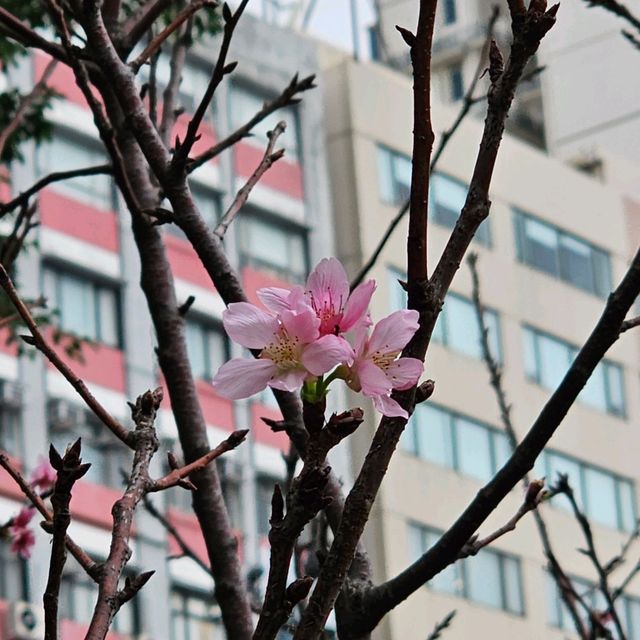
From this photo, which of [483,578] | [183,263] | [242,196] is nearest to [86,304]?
[183,263]

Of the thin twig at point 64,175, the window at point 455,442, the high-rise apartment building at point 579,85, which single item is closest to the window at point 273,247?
the window at point 455,442

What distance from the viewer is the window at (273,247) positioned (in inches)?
1125

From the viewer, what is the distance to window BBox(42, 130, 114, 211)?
25.3 metres

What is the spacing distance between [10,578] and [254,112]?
10.2 metres

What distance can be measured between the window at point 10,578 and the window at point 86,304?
376 centimetres

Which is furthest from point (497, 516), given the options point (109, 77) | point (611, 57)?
point (109, 77)

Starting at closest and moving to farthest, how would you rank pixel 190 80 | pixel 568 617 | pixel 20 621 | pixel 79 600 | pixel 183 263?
pixel 20 621 < pixel 79 600 < pixel 183 263 < pixel 190 80 < pixel 568 617

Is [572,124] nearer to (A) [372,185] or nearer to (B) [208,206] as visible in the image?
(A) [372,185]

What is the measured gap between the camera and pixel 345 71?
3139 cm

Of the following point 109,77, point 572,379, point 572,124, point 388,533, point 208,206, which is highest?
point 572,124

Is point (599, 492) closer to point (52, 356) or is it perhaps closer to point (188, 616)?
point (188, 616)

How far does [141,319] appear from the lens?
86.3 ft

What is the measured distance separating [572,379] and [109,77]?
1.18m

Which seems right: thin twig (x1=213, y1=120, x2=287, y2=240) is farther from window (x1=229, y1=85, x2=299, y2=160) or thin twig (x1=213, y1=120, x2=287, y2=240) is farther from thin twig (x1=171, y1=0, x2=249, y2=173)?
window (x1=229, y1=85, x2=299, y2=160)
